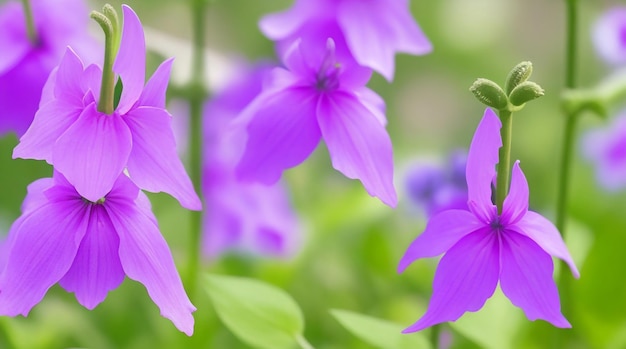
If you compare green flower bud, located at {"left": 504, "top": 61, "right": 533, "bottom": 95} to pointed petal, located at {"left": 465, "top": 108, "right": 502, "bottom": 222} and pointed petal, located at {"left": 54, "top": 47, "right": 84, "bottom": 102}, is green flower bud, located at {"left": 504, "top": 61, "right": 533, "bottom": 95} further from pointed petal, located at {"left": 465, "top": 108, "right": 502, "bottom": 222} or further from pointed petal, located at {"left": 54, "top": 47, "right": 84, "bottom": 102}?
pointed petal, located at {"left": 54, "top": 47, "right": 84, "bottom": 102}

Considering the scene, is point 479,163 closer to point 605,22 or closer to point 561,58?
point 605,22

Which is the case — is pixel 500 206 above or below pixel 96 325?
above

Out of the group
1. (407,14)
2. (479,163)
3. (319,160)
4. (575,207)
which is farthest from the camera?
(319,160)

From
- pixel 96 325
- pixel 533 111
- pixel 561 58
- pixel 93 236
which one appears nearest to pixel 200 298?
pixel 96 325

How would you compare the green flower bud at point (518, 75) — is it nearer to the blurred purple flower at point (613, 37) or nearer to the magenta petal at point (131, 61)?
the magenta petal at point (131, 61)

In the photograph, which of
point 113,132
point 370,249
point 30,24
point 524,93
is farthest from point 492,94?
point 370,249

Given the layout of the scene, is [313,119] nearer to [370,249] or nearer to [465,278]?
[465,278]

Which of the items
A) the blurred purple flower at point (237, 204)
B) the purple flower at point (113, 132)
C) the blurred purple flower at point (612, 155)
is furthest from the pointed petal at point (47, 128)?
the blurred purple flower at point (612, 155)
